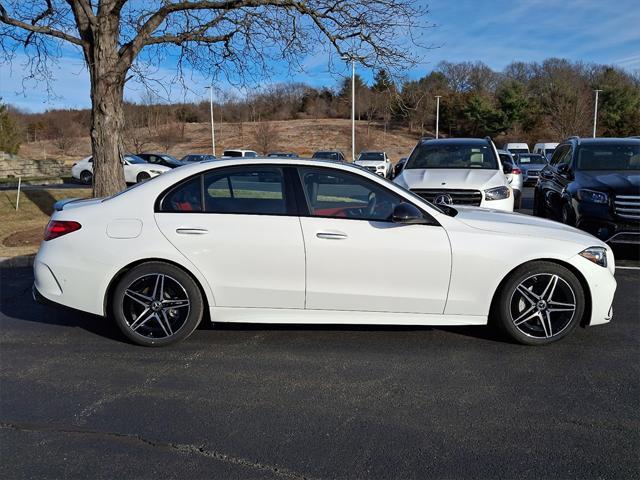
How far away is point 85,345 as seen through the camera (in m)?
4.54

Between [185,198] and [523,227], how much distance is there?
284cm

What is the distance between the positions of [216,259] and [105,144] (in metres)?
6.51

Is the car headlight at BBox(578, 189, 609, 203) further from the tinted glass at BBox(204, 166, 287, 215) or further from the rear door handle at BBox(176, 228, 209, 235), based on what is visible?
the rear door handle at BBox(176, 228, 209, 235)

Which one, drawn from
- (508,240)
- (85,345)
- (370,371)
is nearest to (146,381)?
(85,345)

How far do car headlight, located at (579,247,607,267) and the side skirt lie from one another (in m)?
0.97

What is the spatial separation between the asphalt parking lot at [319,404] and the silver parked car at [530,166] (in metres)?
→ 18.6

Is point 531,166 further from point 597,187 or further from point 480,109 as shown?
point 480,109

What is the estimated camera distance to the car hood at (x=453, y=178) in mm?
7988

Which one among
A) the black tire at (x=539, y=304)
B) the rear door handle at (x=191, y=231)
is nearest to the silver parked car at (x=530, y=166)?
the black tire at (x=539, y=304)

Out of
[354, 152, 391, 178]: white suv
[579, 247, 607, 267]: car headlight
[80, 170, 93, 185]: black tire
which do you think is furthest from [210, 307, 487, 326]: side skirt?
[354, 152, 391, 178]: white suv

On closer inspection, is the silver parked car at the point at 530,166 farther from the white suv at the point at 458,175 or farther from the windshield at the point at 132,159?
the windshield at the point at 132,159

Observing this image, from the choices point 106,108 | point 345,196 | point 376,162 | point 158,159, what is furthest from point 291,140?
point 345,196

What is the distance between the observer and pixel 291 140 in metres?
68.3

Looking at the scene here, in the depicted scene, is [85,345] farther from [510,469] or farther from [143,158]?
[143,158]
